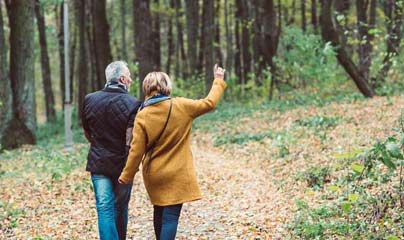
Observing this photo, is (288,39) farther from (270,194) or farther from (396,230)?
(396,230)

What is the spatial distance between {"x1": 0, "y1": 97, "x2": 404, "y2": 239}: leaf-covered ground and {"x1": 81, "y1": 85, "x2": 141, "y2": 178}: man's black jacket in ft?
6.55

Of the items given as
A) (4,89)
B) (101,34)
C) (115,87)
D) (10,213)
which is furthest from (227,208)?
(101,34)

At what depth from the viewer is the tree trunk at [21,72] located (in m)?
17.6

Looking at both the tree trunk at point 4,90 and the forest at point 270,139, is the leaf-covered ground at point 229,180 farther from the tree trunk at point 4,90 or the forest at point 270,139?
the tree trunk at point 4,90

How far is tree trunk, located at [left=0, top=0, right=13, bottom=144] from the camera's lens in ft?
55.0

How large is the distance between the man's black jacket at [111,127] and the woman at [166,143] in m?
0.47

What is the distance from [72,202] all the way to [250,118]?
11.3 m

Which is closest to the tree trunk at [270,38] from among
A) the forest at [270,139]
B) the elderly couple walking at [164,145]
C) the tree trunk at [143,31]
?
the forest at [270,139]

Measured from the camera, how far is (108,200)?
589 centimetres

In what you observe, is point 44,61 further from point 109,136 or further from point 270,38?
point 109,136

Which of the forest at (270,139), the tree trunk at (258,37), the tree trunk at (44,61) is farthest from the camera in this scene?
the tree trunk at (44,61)

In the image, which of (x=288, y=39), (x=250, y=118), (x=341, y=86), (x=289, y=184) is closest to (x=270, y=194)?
(x=289, y=184)

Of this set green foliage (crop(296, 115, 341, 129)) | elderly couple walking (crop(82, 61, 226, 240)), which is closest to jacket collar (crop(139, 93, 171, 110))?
elderly couple walking (crop(82, 61, 226, 240))

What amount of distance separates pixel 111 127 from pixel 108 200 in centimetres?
76
